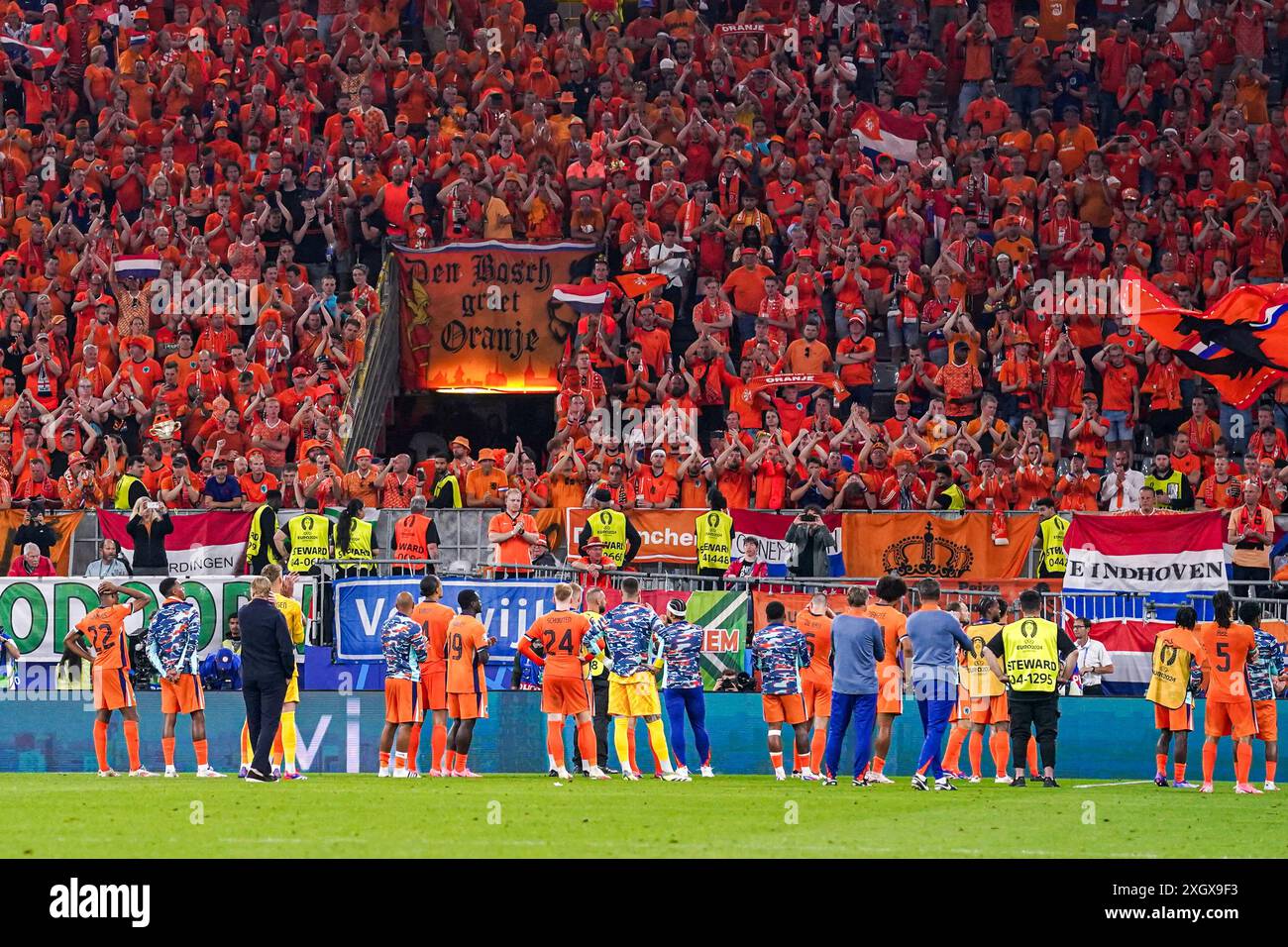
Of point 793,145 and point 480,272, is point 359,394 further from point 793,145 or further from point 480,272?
point 793,145

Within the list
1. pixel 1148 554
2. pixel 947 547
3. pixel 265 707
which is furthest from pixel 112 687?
Answer: pixel 1148 554

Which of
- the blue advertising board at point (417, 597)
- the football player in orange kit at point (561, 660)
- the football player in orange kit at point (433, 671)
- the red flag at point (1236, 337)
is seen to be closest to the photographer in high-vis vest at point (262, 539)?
the blue advertising board at point (417, 597)

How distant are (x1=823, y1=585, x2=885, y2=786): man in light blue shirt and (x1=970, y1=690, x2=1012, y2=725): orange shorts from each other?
166cm

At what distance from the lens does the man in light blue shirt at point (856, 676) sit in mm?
18188

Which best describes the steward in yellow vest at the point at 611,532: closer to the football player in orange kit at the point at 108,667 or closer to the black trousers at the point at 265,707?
the football player in orange kit at the point at 108,667

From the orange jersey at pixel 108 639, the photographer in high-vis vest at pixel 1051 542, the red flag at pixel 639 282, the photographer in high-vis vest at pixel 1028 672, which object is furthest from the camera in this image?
the red flag at pixel 639 282

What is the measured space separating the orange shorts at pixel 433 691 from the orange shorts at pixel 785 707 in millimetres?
3144

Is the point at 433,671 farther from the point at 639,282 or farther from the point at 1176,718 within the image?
the point at 639,282

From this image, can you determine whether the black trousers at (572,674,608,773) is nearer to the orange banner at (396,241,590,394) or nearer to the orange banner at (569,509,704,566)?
the orange banner at (569,509,704,566)

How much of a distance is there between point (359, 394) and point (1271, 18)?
1583cm

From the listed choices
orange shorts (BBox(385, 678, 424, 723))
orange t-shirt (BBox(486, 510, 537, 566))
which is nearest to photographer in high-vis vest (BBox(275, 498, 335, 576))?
orange t-shirt (BBox(486, 510, 537, 566))

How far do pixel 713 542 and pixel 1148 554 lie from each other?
493cm

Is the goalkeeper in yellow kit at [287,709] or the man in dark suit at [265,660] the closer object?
the man in dark suit at [265,660]

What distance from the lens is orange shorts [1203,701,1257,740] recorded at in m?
19.1
